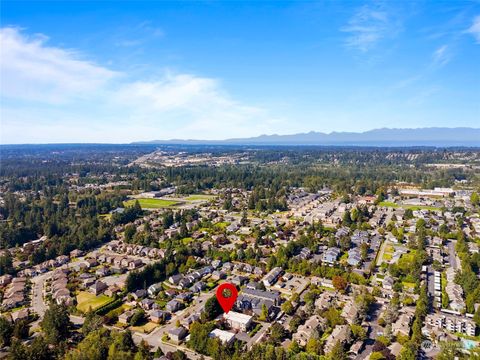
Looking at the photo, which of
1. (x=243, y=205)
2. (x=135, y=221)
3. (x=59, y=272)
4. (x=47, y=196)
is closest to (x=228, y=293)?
(x=59, y=272)

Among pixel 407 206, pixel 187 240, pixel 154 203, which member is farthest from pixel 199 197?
pixel 407 206

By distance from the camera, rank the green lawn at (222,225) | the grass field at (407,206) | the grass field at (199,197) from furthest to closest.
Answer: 1. the grass field at (199,197)
2. the grass field at (407,206)
3. the green lawn at (222,225)

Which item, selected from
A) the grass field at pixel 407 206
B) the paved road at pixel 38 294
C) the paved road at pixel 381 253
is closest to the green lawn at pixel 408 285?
the paved road at pixel 381 253

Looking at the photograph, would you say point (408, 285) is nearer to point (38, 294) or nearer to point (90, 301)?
point (90, 301)

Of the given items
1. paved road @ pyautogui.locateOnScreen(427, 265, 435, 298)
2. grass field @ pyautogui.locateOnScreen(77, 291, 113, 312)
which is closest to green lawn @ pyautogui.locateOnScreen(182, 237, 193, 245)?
grass field @ pyautogui.locateOnScreen(77, 291, 113, 312)

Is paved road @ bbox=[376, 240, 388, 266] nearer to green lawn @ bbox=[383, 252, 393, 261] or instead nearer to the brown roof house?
green lawn @ bbox=[383, 252, 393, 261]

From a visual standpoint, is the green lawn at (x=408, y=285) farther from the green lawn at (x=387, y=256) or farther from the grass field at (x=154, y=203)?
the grass field at (x=154, y=203)

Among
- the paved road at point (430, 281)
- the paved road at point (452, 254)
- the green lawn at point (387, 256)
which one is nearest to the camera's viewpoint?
the paved road at point (430, 281)
